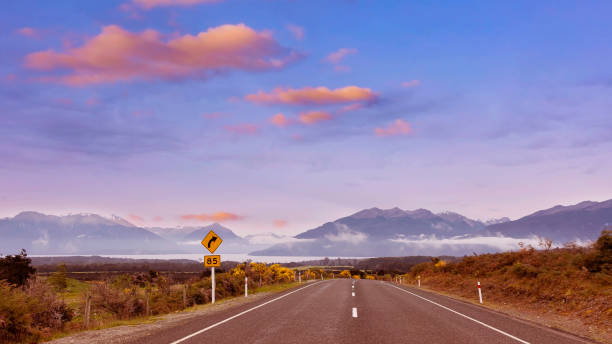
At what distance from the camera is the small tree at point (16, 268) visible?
1891 inches

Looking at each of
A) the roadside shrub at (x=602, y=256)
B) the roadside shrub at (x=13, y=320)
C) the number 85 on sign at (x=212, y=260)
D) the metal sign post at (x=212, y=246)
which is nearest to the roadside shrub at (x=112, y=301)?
the metal sign post at (x=212, y=246)

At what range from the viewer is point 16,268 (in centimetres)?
5088

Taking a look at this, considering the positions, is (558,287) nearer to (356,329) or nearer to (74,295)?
(356,329)

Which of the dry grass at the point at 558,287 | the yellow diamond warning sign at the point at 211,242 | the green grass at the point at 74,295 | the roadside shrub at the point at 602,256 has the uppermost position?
the yellow diamond warning sign at the point at 211,242

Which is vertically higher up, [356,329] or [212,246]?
[212,246]

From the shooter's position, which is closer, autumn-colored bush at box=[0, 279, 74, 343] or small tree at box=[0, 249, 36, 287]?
autumn-colored bush at box=[0, 279, 74, 343]

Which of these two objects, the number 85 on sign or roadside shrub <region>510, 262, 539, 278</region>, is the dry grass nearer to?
roadside shrub <region>510, 262, 539, 278</region>

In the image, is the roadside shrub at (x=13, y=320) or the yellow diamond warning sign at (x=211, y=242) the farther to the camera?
the yellow diamond warning sign at (x=211, y=242)

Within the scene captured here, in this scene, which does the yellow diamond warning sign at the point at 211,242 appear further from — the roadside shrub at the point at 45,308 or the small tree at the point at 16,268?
the small tree at the point at 16,268

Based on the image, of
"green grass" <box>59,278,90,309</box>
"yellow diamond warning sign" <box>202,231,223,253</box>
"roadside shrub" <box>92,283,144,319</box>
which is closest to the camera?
"green grass" <box>59,278,90,309</box>

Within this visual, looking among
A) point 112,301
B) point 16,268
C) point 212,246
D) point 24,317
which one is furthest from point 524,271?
point 16,268

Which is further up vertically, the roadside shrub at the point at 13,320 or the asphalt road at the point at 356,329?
the roadside shrub at the point at 13,320

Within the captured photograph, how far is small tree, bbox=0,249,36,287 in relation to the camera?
48031 mm

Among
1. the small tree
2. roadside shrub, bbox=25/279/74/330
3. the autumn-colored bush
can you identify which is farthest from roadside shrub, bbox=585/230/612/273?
the small tree
